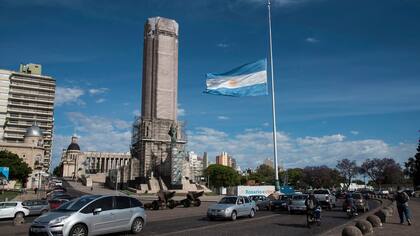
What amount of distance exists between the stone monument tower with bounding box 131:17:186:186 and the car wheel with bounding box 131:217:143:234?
69.7m

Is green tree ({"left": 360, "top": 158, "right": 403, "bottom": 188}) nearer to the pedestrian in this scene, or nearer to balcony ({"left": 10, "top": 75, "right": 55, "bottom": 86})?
the pedestrian

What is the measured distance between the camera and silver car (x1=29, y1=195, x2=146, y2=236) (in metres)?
13.5

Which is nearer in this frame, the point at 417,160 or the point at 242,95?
the point at 242,95

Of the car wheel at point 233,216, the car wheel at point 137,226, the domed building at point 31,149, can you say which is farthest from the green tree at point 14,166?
the car wheel at point 137,226

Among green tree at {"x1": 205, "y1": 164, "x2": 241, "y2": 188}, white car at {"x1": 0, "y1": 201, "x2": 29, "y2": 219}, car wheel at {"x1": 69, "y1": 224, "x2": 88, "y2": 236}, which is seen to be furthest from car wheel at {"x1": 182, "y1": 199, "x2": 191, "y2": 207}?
green tree at {"x1": 205, "y1": 164, "x2": 241, "y2": 188}

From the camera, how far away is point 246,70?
117 ft

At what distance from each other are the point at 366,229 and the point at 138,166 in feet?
261

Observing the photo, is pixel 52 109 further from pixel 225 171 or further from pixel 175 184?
pixel 175 184

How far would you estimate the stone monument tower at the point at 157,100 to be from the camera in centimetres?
9081

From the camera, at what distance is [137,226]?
54.4ft

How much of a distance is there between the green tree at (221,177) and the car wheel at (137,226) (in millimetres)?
111150

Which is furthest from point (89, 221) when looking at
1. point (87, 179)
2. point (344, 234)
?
point (87, 179)

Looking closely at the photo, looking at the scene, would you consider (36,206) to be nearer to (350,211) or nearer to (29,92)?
(350,211)

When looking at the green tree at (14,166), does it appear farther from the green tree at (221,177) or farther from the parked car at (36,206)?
the green tree at (221,177)
